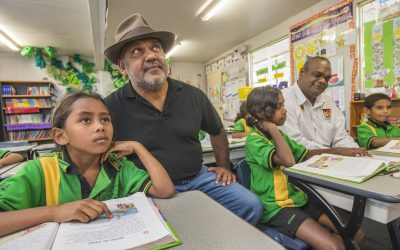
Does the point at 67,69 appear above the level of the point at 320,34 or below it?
above

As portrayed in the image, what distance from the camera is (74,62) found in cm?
654

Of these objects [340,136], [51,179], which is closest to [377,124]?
[340,136]

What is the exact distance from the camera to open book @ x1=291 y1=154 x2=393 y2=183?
1023mm

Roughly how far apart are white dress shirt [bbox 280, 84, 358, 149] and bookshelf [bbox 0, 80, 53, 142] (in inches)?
221

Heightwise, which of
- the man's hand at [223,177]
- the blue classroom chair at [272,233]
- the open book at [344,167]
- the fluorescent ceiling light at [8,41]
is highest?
the fluorescent ceiling light at [8,41]

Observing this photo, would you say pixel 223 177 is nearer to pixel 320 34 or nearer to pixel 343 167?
pixel 343 167

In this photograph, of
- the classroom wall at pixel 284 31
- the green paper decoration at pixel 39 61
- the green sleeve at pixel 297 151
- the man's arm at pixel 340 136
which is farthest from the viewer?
the green paper decoration at pixel 39 61

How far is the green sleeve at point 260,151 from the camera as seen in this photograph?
4.27 ft

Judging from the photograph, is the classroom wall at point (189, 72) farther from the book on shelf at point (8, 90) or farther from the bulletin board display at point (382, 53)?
the bulletin board display at point (382, 53)

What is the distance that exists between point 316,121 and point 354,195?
3.81 feet

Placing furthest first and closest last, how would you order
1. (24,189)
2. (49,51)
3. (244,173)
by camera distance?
(49,51)
(244,173)
(24,189)

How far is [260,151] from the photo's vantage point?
1339 mm

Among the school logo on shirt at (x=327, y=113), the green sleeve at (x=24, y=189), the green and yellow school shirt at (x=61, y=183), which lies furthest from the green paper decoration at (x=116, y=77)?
→ the green sleeve at (x=24, y=189)

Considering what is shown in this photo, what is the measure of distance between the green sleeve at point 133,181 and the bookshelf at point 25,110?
5.59m
